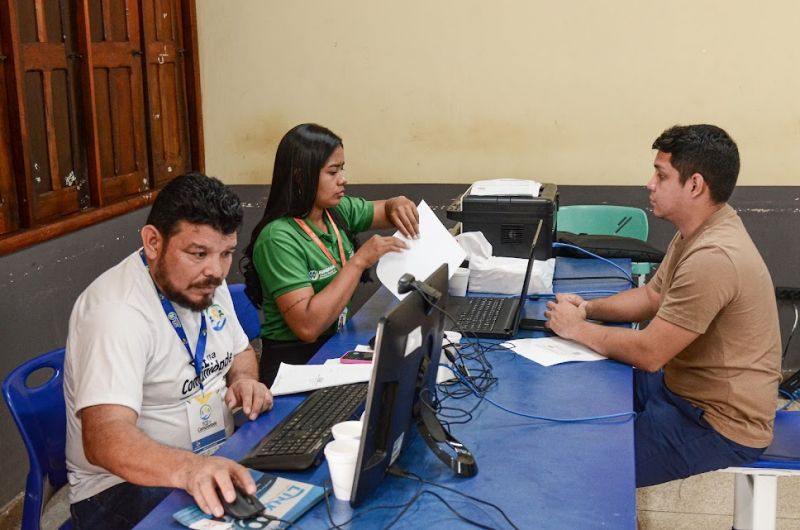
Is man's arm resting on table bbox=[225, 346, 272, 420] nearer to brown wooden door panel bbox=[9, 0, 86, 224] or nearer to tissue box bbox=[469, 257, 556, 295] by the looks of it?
tissue box bbox=[469, 257, 556, 295]

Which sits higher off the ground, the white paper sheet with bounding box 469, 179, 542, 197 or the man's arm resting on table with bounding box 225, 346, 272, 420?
the white paper sheet with bounding box 469, 179, 542, 197

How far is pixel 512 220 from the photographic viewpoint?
3.34 m

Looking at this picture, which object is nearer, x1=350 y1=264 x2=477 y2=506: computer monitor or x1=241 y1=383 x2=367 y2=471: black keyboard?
x1=350 y1=264 x2=477 y2=506: computer monitor

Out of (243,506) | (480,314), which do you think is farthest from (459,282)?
(243,506)

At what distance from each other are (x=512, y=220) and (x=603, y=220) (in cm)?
93

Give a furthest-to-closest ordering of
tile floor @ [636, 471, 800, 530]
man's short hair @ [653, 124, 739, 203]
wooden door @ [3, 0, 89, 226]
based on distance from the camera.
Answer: wooden door @ [3, 0, 89, 226], tile floor @ [636, 471, 800, 530], man's short hair @ [653, 124, 739, 203]

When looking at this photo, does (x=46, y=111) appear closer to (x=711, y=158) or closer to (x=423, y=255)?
(x=423, y=255)

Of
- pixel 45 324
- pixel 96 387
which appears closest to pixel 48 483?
pixel 96 387

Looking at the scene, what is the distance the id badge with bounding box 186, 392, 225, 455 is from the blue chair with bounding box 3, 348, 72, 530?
1.05ft

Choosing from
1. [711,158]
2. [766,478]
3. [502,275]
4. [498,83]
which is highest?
[498,83]

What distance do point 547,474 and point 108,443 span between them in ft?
2.86

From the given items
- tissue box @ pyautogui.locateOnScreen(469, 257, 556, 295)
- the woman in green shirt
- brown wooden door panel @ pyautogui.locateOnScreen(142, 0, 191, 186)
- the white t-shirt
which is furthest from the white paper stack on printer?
brown wooden door panel @ pyautogui.locateOnScreen(142, 0, 191, 186)

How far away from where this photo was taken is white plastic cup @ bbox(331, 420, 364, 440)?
5.51ft

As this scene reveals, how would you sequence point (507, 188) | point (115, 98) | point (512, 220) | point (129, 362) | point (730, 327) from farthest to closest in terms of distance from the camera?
point (115, 98), point (507, 188), point (512, 220), point (730, 327), point (129, 362)
